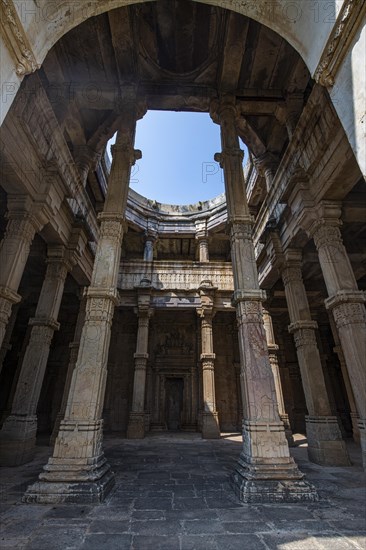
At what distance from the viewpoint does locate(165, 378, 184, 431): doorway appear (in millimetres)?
13742

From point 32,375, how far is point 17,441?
137 cm

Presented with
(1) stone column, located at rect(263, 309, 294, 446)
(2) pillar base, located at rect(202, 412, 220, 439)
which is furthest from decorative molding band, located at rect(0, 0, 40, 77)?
(2) pillar base, located at rect(202, 412, 220, 439)

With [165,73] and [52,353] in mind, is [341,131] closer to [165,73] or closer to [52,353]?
[165,73]

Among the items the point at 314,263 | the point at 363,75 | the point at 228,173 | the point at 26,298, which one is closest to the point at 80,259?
the point at 26,298

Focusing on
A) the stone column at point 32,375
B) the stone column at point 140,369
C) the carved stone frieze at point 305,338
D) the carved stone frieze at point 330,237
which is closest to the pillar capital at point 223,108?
the carved stone frieze at point 330,237

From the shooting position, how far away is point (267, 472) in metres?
3.99

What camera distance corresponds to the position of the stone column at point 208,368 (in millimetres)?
10482

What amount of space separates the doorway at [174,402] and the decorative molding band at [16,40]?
44.7 ft

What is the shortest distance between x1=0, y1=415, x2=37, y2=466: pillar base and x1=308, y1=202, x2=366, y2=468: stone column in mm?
6596

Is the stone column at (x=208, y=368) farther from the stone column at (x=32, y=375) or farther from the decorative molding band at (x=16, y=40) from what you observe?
the decorative molding band at (x=16, y=40)

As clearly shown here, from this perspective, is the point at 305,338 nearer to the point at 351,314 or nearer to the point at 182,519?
the point at 351,314

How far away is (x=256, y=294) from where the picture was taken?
516cm

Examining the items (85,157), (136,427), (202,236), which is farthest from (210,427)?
(85,157)

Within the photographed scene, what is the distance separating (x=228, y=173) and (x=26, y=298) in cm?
958
